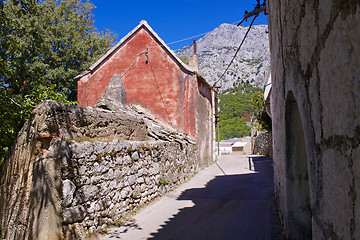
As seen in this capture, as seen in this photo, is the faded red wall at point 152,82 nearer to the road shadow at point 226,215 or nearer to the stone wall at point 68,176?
the road shadow at point 226,215

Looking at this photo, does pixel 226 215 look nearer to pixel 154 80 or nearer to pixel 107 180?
pixel 107 180

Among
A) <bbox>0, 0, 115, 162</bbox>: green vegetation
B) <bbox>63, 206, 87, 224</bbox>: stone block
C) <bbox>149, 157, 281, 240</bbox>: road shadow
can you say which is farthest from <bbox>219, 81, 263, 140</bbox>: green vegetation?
<bbox>63, 206, 87, 224</bbox>: stone block

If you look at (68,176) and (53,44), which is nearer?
(68,176)

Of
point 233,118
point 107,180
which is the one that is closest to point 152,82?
point 107,180

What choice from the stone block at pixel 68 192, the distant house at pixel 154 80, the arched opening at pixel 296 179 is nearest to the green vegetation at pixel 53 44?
the distant house at pixel 154 80

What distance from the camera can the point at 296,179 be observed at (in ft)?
12.4

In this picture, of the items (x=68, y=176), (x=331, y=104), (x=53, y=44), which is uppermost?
(x=53, y=44)

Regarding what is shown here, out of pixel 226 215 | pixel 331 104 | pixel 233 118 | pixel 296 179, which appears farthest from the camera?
pixel 233 118

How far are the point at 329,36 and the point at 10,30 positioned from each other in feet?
65.4

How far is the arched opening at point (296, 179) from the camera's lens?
3.71 meters

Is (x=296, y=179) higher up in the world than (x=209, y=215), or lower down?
higher up

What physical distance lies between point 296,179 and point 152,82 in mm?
10839

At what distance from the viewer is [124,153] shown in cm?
675

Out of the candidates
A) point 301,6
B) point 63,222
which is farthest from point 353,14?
point 63,222
